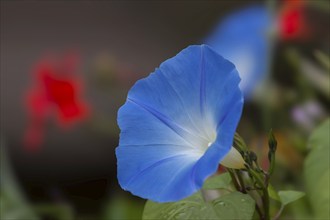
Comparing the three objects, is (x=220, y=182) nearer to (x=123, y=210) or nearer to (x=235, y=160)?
(x=235, y=160)

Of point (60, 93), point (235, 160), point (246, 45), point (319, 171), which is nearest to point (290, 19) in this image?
point (246, 45)

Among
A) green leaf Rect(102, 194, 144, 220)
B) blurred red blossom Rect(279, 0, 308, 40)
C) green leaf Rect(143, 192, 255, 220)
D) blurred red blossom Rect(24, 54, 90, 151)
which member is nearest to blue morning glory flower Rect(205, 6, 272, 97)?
blurred red blossom Rect(279, 0, 308, 40)

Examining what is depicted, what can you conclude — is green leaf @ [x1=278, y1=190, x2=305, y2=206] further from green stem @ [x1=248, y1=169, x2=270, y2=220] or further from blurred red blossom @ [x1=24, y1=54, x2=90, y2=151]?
blurred red blossom @ [x1=24, y1=54, x2=90, y2=151]

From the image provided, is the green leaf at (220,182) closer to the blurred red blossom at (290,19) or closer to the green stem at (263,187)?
the green stem at (263,187)

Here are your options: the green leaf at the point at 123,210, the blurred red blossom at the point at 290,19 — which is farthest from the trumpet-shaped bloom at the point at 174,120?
the blurred red blossom at the point at 290,19

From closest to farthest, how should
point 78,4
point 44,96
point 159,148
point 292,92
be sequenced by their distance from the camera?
point 159,148
point 292,92
point 44,96
point 78,4

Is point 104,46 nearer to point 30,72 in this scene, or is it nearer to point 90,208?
point 30,72

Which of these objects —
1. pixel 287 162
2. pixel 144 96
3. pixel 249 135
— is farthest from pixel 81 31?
pixel 144 96
